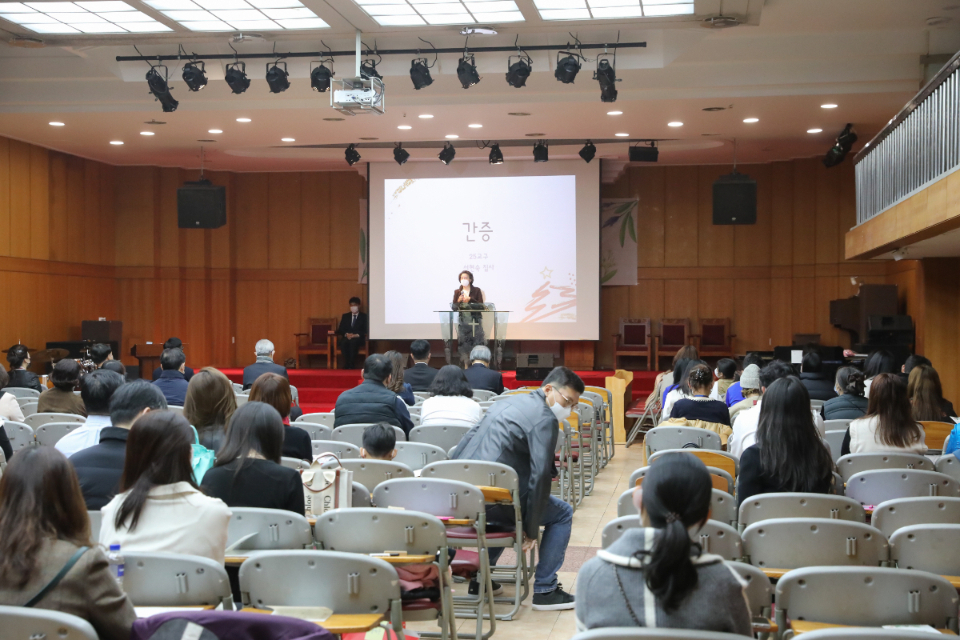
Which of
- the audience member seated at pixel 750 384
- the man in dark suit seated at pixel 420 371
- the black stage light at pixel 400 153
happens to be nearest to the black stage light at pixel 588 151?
the black stage light at pixel 400 153

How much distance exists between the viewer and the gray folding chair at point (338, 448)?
4.95 meters

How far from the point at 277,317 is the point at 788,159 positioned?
10002 millimetres

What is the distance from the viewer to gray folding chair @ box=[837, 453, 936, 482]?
4641 millimetres

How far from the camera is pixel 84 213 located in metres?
15.5

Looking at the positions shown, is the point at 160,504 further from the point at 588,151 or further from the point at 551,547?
the point at 588,151

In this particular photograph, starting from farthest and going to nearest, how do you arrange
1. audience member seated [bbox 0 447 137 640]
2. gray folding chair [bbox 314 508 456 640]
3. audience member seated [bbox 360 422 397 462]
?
1. audience member seated [bbox 360 422 397 462]
2. gray folding chair [bbox 314 508 456 640]
3. audience member seated [bbox 0 447 137 640]

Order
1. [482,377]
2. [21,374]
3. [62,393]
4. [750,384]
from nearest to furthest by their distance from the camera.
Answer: [750,384], [62,393], [21,374], [482,377]

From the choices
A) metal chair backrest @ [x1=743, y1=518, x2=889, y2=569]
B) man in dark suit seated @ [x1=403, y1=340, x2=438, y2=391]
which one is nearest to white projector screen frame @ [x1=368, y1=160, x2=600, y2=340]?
man in dark suit seated @ [x1=403, y1=340, x2=438, y2=391]

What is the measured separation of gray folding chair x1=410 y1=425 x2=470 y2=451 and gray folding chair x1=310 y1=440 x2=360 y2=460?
0.80m

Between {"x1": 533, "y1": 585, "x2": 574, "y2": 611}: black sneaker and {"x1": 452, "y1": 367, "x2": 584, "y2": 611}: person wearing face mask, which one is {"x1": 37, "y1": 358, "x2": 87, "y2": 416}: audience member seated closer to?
{"x1": 452, "y1": 367, "x2": 584, "y2": 611}: person wearing face mask

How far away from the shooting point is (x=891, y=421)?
189 inches

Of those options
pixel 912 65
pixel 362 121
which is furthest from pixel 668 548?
pixel 362 121

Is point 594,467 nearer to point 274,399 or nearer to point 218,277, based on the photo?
point 274,399

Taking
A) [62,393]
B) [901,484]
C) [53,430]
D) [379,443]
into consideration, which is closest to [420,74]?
[62,393]
